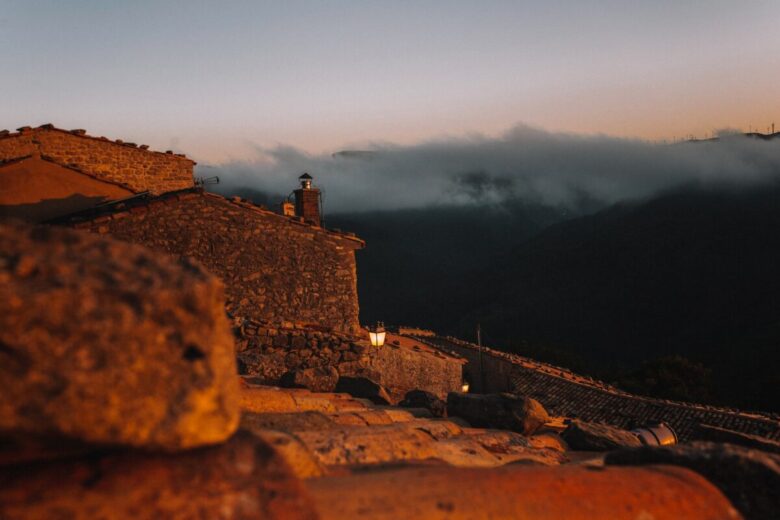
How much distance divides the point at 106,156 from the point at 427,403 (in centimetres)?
1687

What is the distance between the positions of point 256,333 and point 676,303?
295ft

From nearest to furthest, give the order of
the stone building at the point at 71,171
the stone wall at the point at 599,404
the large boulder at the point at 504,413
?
the large boulder at the point at 504,413 → the stone building at the point at 71,171 → the stone wall at the point at 599,404

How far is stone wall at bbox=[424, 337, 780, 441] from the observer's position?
66.4ft

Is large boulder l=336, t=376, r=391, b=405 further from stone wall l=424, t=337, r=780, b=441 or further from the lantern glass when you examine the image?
stone wall l=424, t=337, r=780, b=441

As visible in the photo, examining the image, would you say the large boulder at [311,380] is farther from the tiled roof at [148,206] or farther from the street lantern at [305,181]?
the street lantern at [305,181]

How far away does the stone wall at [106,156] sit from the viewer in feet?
56.5

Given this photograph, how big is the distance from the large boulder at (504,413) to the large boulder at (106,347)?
11.5 ft

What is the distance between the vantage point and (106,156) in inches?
736

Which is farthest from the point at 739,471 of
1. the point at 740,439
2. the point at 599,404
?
the point at 599,404

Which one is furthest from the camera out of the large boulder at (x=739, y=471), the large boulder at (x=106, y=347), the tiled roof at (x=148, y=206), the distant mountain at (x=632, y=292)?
the distant mountain at (x=632, y=292)

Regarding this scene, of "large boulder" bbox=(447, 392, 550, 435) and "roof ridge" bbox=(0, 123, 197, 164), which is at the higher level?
"roof ridge" bbox=(0, 123, 197, 164)

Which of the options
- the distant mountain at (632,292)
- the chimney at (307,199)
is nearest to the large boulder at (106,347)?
the chimney at (307,199)

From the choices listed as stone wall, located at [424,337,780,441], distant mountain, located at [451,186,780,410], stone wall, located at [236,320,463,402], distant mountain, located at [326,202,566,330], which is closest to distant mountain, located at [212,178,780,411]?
distant mountain, located at [451,186,780,410]

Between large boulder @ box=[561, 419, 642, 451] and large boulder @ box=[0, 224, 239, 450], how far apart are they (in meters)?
3.80
